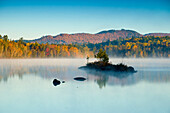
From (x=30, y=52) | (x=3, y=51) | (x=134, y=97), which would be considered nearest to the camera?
(x=134, y=97)

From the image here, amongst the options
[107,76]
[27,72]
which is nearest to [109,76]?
[107,76]

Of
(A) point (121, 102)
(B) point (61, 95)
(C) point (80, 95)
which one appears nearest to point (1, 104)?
(B) point (61, 95)

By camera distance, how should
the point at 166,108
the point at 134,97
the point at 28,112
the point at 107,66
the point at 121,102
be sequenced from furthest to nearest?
1. the point at 107,66
2. the point at 134,97
3. the point at 121,102
4. the point at 166,108
5. the point at 28,112

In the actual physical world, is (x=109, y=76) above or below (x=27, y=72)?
above

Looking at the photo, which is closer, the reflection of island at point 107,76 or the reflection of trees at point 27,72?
the reflection of island at point 107,76

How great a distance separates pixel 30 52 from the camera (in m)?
189

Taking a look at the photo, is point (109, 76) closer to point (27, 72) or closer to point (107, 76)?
point (107, 76)

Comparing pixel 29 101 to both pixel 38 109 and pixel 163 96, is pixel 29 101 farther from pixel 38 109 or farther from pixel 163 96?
pixel 163 96

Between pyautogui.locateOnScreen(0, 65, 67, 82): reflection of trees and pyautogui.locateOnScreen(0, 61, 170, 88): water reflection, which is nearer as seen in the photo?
pyautogui.locateOnScreen(0, 61, 170, 88): water reflection

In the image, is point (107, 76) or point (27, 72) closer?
point (107, 76)

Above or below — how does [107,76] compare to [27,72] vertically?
above

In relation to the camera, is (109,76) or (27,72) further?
(27,72)

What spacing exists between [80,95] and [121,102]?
18.0ft

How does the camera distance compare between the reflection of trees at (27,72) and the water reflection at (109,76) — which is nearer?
the water reflection at (109,76)
